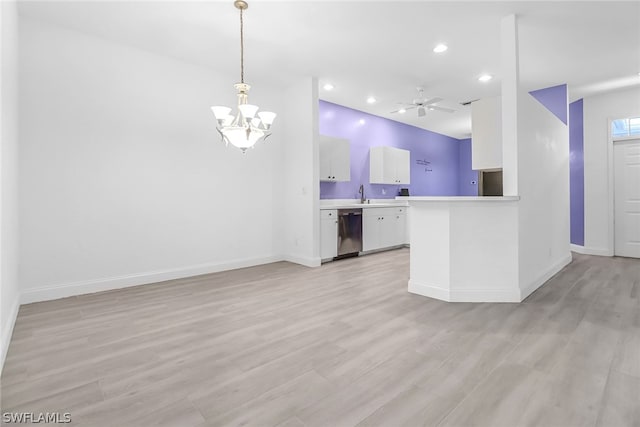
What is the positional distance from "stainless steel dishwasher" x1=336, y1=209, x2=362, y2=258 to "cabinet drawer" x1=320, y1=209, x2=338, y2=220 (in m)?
0.09

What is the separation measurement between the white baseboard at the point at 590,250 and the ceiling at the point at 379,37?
9.06 feet

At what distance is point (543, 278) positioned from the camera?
377 centimetres

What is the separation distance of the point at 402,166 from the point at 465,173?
333 cm

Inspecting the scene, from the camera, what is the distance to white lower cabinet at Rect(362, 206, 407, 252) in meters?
5.73

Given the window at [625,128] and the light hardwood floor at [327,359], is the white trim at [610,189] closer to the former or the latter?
the window at [625,128]

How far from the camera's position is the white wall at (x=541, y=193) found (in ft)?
→ 10.6

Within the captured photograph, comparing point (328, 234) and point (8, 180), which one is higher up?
point (8, 180)

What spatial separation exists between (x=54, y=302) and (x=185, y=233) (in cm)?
151

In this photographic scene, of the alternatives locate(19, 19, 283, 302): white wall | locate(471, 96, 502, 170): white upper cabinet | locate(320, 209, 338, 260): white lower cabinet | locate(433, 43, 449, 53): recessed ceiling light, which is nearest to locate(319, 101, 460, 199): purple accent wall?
locate(320, 209, 338, 260): white lower cabinet

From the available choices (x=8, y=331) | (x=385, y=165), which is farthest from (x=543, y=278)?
(x=8, y=331)

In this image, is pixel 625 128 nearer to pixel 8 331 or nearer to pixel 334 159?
pixel 334 159

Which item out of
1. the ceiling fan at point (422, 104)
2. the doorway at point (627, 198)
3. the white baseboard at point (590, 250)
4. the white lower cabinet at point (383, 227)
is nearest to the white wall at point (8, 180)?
the white lower cabinet at point (383, 227)

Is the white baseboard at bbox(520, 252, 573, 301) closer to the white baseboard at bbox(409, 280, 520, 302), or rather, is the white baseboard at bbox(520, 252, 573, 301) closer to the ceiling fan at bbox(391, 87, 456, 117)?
the white baseboard at bbox(409, 280, 520, 302)

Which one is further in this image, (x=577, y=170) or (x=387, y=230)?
(x=387, y=230)
